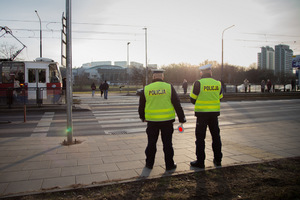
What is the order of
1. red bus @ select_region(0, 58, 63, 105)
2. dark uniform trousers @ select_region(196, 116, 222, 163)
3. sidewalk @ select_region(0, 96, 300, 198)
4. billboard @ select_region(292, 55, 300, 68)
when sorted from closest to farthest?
sidewalk @ select_region(0, 96, 300, 198) → dark uniform trousers @ select_region(196, 116, 222, 163) → red bus @ select_region(0, 58, 63, 105) → billboard @ select_region(292, 55, 300, 68)

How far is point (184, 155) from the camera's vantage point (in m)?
5.61

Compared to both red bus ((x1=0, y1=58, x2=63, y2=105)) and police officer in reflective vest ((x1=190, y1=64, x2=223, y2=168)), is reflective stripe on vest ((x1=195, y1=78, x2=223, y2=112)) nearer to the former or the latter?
police officer in reflective vest ((x1=190, y1=64, x2=223, y2=168))

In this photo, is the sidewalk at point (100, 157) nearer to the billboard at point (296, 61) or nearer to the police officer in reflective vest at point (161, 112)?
the police officer in reflective vest at point (161, 112)

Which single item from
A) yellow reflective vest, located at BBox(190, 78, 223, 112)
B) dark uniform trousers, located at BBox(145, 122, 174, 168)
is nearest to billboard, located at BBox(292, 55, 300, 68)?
yellow reflective vest, located at BBox(190, 78, 223, 112)

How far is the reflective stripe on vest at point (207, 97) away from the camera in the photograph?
4.80 meters

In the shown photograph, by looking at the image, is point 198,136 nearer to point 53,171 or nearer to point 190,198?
point 190,198

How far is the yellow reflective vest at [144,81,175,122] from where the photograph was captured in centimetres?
454

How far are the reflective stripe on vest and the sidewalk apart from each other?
3.66ft

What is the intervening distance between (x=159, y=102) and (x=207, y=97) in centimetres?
97

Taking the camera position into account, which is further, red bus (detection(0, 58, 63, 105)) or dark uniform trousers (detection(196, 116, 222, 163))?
red bus (detection(0, 58, 63, 105))

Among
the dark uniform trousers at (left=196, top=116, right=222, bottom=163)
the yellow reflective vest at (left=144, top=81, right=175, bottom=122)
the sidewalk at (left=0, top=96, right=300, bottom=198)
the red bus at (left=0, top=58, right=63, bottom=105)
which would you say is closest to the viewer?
the sidewalk at (left=0, top=96, right=300, bottom=198)

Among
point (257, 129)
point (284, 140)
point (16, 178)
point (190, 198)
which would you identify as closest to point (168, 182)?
point (190, 198)

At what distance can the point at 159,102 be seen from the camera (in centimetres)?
457

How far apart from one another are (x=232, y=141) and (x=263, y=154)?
1493 millimetres
